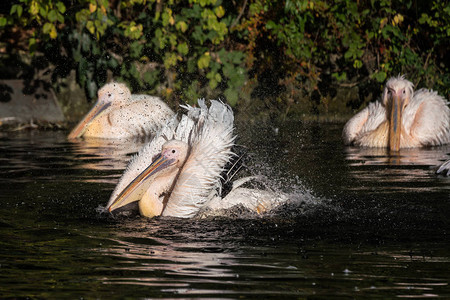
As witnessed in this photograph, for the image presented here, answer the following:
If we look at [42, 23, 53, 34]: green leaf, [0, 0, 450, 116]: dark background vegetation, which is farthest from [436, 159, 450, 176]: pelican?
[42, 23, 53, 34]: green leaf

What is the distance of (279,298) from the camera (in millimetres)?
3301

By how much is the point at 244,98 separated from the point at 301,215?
7046 millimetres

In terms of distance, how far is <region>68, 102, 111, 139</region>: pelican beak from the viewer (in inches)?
405

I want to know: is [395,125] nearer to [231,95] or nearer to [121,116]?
[231,95]

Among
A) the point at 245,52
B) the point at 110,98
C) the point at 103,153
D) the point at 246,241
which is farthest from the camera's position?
the point at 245,52

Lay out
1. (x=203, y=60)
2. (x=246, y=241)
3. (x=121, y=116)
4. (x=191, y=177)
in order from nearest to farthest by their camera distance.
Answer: (x=246, y=241), (x=191, y=177), (x=121, y=116), (x=203, y=60)

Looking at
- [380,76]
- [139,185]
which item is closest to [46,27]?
[380,76]

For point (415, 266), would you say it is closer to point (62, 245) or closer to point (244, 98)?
point (62, 245)

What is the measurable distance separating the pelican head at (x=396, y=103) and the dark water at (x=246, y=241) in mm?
1465

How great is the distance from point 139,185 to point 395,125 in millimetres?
4618

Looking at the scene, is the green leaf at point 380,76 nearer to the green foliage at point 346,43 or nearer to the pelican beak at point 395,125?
the green foliage at point 346,43

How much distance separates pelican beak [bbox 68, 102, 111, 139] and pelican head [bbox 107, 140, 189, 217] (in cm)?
507

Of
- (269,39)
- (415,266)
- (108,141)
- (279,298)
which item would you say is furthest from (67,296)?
(269,39)

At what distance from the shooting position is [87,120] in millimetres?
10555
